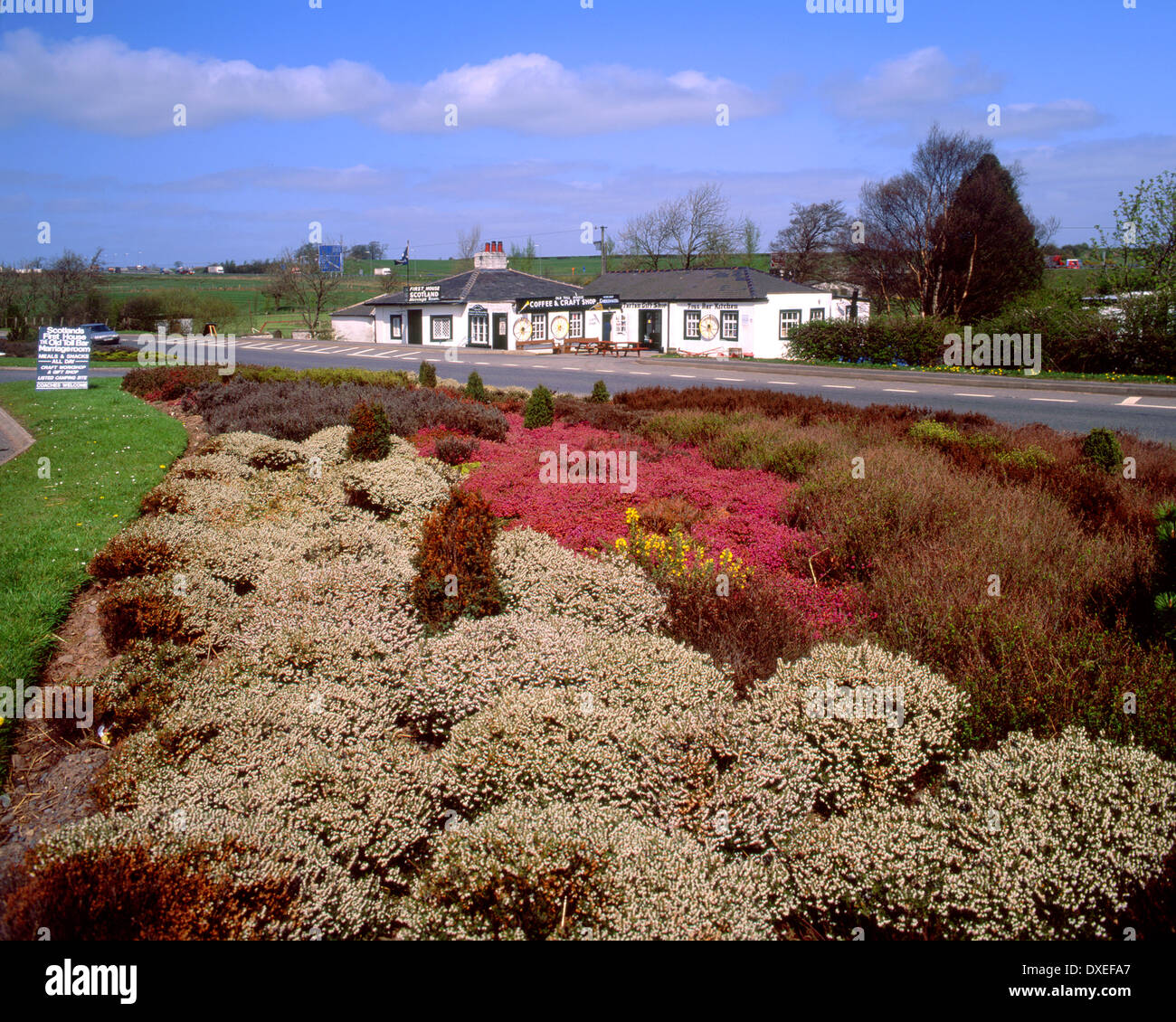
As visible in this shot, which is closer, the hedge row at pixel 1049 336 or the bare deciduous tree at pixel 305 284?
the hedge row at pixel 1049 336

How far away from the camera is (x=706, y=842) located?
333 centimetres

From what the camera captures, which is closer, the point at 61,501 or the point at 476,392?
the point at 61,501

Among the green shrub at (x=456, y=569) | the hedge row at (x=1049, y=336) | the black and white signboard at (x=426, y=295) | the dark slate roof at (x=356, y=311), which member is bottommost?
the green shrub at (x=456, y=569)

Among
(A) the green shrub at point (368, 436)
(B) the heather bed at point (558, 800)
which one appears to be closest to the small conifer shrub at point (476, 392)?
(A) the green shrub at point (368, 436)

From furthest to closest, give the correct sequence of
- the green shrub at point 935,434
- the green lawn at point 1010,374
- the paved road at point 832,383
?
the green lawn at point 1010,374 < the paved road at point 832,383 < the green shrub at point 935,434

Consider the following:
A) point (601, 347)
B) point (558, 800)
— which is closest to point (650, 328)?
point (601, 347)

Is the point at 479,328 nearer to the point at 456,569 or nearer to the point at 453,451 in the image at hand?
the point at 453,451

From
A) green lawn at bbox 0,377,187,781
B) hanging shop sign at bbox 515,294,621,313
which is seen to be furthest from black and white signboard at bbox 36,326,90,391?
hanging shop sign at bbox 515,294,621,313

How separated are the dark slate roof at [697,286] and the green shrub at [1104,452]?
Result: 30944mm

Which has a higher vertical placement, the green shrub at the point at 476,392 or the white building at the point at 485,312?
the white building at the point at 485,312

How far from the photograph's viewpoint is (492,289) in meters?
46.9

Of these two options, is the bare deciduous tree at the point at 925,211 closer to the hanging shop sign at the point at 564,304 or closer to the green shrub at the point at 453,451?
the hanging shop sign at the point at 564,304

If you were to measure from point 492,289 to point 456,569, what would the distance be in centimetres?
4376

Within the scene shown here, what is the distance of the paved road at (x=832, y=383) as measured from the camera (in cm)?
1655
